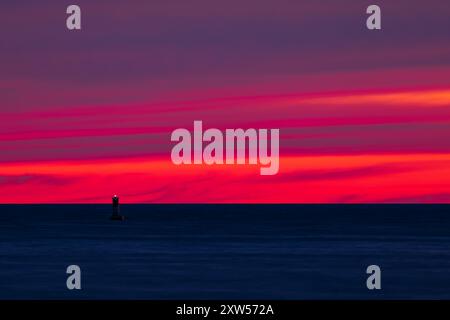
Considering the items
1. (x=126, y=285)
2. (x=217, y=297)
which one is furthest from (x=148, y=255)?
(x=217, y=297)

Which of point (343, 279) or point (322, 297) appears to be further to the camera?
point (343, 279)

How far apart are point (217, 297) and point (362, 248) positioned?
44952 millimetres

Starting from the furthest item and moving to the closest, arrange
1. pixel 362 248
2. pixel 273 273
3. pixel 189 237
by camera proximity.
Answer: pixel 189 237
pixel 362 248
pixel 273 273

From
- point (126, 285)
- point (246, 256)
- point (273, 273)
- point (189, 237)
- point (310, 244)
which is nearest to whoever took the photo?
point (126, 285)

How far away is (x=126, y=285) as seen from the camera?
185 feet

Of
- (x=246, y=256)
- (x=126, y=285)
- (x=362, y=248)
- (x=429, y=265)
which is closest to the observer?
(x=126, y=285)

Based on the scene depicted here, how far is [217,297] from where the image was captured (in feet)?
168
